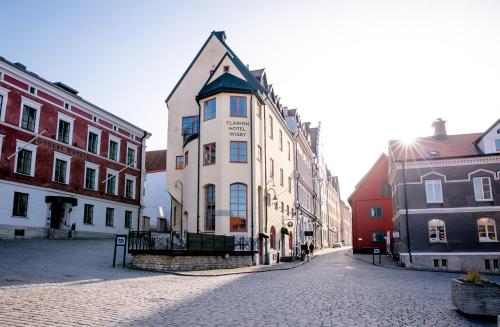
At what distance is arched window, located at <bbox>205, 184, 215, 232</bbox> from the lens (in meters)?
27.3

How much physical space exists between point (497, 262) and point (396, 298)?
20.0m

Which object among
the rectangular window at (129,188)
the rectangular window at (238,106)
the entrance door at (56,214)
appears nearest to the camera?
the rectangular window at (238,106)

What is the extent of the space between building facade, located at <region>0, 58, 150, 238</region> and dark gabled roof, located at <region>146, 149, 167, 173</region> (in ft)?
47.1

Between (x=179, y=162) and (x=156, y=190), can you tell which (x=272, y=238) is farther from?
(x=156, y=190)

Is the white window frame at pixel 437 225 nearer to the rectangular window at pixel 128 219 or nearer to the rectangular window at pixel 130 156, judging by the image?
the rectangular window at pixel 128 219

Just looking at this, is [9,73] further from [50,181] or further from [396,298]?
[396,298]

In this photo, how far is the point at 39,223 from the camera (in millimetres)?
30453

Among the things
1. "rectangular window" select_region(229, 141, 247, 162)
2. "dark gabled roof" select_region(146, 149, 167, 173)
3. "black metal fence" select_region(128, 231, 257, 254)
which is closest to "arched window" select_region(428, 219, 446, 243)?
"rectangular window" select_region(229, 141, 247, 162)

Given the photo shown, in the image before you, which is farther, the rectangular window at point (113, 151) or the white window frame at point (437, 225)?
the rectangular window at point (113, 151)

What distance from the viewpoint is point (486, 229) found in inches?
1123

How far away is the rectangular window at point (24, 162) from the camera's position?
29406 millimetres

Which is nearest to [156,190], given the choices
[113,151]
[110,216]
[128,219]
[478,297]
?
[128,219]

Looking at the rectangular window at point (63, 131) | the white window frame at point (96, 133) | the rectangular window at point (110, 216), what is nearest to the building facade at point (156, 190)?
the rectangular window at point (110, 216)

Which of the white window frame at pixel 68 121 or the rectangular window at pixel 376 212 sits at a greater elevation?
the white window frame at pixel 68 121
